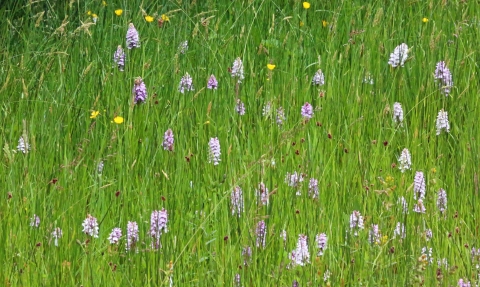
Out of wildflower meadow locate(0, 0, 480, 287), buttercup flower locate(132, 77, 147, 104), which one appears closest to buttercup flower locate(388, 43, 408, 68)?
wildflower meadow locate(0, 0, 480, 287)

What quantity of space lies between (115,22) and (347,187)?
8.47ft

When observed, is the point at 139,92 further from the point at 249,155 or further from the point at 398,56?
the point at 398,56

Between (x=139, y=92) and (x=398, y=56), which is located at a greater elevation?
(x=398, y=56)

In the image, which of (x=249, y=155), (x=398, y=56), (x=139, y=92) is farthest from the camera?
(x=398, y=56)

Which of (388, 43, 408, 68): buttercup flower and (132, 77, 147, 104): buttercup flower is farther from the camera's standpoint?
(388, 43, 408, 68): buttercup flower

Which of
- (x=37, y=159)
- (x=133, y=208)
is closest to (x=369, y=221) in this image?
(x=133, y=208)

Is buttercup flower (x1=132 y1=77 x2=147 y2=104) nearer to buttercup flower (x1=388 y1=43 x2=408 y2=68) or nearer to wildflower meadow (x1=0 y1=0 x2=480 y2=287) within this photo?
wildflower meadow (x1=0 y1=0 x2=480 y2=287)

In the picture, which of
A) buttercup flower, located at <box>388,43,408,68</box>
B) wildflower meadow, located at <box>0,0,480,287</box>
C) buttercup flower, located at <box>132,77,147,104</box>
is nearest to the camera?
wildflower meadow, located at <box>0,0,480,287</box>

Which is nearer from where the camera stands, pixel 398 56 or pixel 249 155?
pixel 249 155

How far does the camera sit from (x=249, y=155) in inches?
131

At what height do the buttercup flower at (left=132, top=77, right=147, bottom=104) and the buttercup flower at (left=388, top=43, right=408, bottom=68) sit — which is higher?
the buttercup flower at (left=388, top=43, right=408, bottom=68)

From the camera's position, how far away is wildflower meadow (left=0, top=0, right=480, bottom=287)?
103 inches

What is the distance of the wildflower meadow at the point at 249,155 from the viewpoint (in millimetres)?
2619

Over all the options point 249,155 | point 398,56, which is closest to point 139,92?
point 249,155
